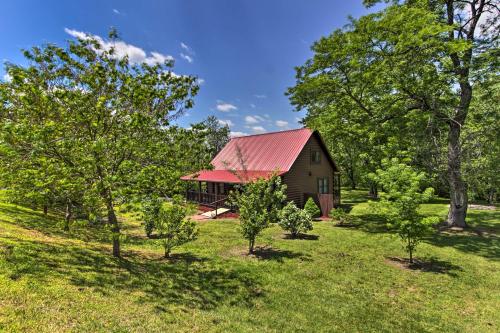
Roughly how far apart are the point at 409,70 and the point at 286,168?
10.6 m

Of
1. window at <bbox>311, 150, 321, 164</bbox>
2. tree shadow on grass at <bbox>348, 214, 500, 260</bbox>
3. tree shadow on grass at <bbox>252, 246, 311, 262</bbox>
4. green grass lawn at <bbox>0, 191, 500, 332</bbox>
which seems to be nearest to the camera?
green grass lawn at <bbox>0, 191, 500, 332</bbox>

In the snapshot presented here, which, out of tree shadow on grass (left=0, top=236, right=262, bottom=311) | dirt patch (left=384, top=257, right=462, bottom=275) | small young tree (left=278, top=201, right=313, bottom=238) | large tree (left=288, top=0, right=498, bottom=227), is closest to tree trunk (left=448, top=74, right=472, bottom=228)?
large tree (left=288, top=0, right=498, bottom=227)

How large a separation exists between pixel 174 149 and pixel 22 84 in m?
3.86

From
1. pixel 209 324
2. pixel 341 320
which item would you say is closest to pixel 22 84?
pixel 209 324

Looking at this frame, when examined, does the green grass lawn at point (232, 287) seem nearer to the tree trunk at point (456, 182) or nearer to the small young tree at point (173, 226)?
the small young tree at point (173, 226)

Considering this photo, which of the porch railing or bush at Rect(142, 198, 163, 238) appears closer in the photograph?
bush at Rect(142, 198, 163, 238)

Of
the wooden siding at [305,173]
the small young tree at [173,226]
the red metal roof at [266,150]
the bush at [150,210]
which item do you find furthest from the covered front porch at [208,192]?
the small young tree at [173,226]

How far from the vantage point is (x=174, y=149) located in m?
8.48

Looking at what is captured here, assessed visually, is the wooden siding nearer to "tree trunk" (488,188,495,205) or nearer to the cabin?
the cabin

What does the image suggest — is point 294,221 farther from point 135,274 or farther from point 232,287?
point 135,274

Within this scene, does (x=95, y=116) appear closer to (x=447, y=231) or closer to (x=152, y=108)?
(x=152, y=108)

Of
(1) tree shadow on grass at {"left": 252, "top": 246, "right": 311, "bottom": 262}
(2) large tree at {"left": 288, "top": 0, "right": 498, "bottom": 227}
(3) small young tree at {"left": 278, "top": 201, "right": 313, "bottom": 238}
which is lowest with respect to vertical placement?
(1) tree shadow on grass at {"left": 252, "top": 246, "right": 311, "bottom": 262}

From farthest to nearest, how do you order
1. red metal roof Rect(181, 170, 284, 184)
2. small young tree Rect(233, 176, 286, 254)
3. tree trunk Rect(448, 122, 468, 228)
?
red metal roof Rect(181, 170, 284, 184)
tree trunk Rect(448, 122, 468, 228)
small young tree Rect(233, 176, 286, 254)

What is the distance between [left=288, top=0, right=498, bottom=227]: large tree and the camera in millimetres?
15672
